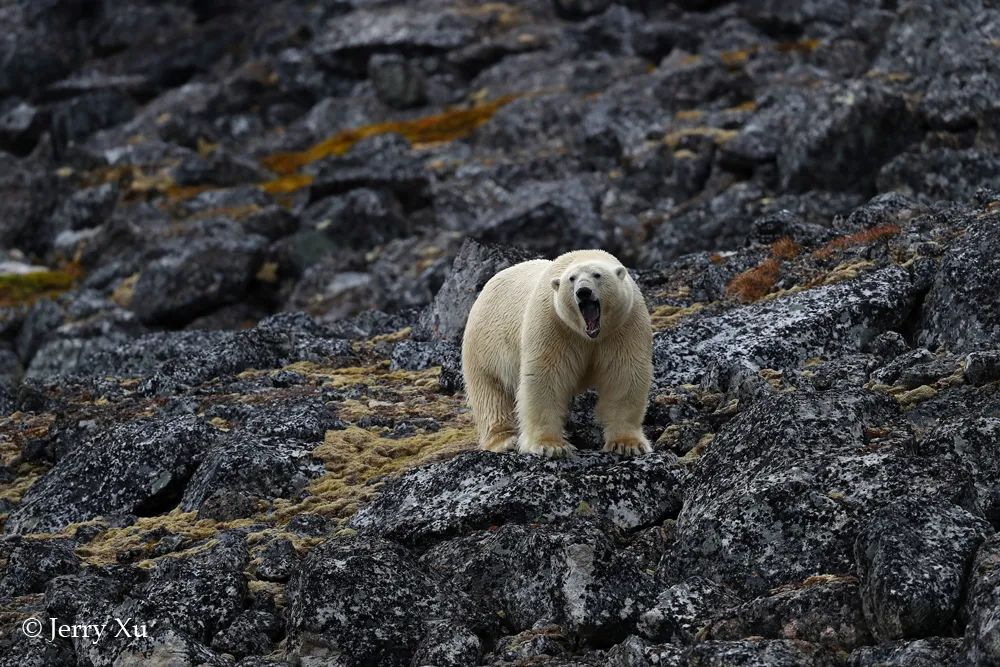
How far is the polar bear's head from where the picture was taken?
13.8 m

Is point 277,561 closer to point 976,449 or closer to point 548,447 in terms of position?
Answer: point 548,447

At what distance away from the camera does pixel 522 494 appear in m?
13.7

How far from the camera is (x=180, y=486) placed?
17.6 m

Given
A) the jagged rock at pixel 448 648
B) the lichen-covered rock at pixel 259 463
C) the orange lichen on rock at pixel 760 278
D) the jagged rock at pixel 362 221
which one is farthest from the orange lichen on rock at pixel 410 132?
the jagged rock at pixel 448 648

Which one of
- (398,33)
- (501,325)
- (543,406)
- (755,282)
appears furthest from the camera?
(398,33)

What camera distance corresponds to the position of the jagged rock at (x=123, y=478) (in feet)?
56.9

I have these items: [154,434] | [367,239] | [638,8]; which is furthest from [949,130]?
[638,8]

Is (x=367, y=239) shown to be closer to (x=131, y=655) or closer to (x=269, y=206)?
(x=269, y=206)

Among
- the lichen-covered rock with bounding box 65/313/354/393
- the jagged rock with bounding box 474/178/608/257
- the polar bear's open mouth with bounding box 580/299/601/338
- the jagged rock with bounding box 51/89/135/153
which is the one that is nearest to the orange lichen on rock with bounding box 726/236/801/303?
the lichen-covered rock with bounding box 65/313/354/393

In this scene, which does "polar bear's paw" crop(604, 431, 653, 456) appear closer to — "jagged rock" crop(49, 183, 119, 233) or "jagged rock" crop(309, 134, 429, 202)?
"jagged rock" crop(309, 134, 429, 202)

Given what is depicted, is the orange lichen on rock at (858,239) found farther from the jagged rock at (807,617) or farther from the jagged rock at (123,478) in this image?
the jagged rock at (807,617)

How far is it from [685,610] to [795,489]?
1.80m

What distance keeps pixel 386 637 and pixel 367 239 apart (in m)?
41.7

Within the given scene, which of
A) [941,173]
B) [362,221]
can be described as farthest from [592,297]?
[362,221]
